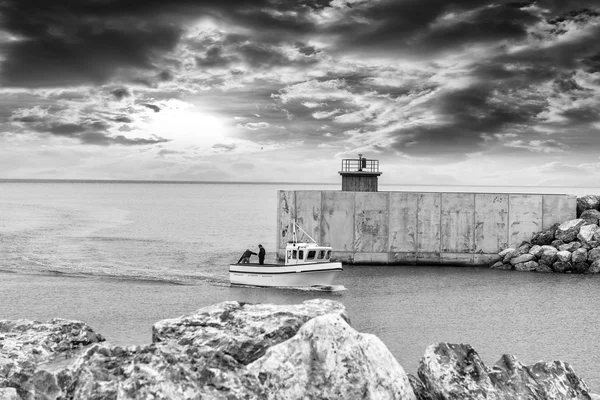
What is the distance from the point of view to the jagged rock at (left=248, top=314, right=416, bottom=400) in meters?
7.29

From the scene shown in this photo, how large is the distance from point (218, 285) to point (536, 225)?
60.5ft

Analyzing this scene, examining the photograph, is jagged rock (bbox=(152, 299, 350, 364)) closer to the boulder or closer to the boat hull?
the boat hull

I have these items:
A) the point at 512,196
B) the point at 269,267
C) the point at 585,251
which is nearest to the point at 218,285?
the point at 269,267

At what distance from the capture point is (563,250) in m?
34.1

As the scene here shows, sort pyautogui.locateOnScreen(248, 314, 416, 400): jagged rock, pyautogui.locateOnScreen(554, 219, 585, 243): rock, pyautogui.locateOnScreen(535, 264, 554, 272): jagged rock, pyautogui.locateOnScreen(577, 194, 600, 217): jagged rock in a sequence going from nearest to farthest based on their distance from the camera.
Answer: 1. pyautogui.locateOnScreen(248, 314, 416, 400): jagged rock
2. pyautogui.locateOnScreen(535, 264, 554, 272): jagged rock
3. pyautogui.locateOnScreen(554, 219, 585, 243): rock
4. pyautogui.locateOnScreen(577, 194, 600, 217): jagged rock

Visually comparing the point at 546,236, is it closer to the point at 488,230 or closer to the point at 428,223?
the point at 488,230

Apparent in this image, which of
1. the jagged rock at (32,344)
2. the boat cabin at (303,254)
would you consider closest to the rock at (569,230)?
the boat cabin at (303,254)

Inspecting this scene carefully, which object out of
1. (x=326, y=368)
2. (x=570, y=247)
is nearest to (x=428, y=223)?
(x=570, y=247)

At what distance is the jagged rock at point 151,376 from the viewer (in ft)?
22.8

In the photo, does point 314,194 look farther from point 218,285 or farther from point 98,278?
point 98,278

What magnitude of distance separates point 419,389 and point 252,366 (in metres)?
2.61

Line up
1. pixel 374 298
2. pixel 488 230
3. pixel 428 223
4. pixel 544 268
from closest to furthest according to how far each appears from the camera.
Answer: pixel 374 298 → pixel 544 268 → pixel 488 230 → pixel 428 223

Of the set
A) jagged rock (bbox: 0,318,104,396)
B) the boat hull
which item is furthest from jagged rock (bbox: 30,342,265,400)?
the boat hull

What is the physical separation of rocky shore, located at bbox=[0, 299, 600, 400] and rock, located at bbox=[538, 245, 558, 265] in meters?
26.5
